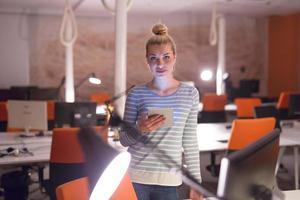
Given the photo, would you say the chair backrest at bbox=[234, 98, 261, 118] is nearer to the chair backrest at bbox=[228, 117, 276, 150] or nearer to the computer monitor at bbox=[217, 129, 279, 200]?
the chair backrest at bbox=[228, 117, 276, 150]

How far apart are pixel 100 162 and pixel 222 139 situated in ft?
11.6

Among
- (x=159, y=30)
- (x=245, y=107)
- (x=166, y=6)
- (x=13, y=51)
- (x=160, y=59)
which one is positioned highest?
(x=166, y=6)

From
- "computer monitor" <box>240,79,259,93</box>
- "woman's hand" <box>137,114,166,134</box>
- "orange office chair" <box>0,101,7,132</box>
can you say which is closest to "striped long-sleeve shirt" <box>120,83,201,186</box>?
"woman's hand" <box>137,114,166,134</box>

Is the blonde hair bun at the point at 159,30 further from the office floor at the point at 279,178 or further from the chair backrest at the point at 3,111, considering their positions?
the chair backrest at the point at 3,111

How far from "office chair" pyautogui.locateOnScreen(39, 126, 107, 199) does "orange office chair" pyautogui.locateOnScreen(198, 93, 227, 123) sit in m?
3.92

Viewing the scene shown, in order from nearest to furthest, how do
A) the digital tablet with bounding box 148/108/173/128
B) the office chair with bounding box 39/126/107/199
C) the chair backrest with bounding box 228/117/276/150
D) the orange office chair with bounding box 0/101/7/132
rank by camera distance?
the digital tablet with bounding box 148/108/173/128 < the office chair with bounding box 39/126/107/199 < the chair backrest with bounding box 228/117/276/150 < the orange office chair with bounding box 0/101/7/132

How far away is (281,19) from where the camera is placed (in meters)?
11.0

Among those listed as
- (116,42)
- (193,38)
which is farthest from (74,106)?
(193,38)

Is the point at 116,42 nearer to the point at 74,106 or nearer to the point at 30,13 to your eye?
the point at 74,106

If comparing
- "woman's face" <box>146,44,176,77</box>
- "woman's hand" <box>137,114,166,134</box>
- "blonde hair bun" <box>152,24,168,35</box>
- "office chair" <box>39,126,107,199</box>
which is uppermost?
"blonde hair bun" <box>152,24,168,35</box>

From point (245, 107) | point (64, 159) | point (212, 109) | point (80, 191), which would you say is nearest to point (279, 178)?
point (245, 107)

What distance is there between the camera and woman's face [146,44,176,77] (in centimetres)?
205

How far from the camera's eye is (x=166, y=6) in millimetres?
9023

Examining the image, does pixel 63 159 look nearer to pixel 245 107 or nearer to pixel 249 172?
pixel 249 172
